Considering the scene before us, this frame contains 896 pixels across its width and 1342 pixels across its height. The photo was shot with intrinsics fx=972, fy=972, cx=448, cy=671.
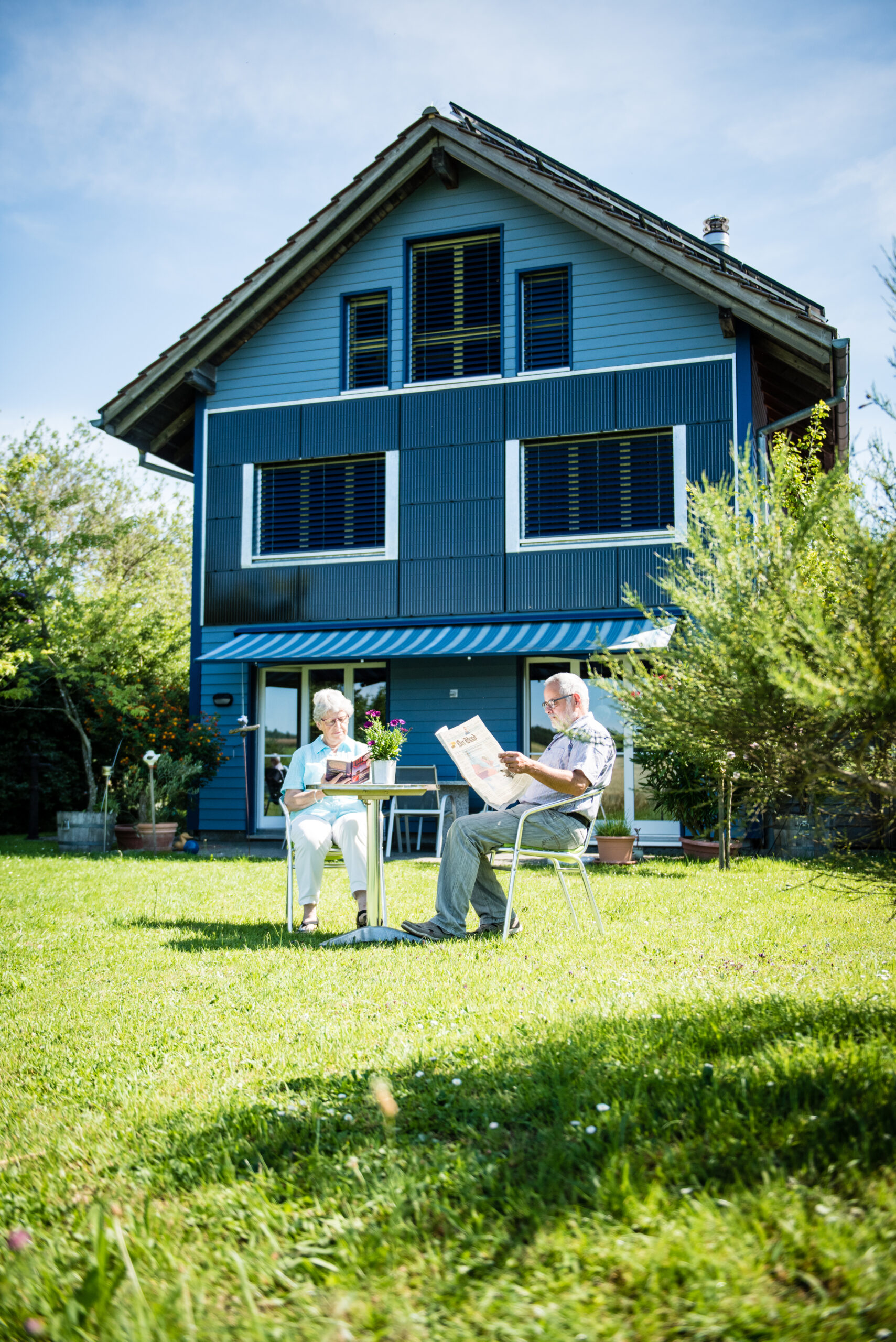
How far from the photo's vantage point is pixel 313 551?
12688mm

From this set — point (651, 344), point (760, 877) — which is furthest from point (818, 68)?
point (760, 877)

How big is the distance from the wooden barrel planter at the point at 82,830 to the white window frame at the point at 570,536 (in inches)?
227

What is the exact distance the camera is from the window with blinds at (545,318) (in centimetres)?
1206

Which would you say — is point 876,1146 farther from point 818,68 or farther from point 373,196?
point 373,196

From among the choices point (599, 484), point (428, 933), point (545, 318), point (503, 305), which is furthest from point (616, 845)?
point (503, 305)

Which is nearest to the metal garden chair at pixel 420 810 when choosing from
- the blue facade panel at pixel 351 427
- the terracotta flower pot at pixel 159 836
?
the terracotta flower pot at pixel 159 836

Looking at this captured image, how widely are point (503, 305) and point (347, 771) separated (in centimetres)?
851

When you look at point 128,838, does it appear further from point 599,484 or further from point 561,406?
point 561,406

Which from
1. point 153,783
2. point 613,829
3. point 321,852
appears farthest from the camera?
point 153,783

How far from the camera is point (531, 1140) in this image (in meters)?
2.21

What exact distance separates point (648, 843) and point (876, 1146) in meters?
9.51

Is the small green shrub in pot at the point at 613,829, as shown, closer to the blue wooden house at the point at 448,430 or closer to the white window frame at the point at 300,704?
the blue wooden house at the point at 448,430

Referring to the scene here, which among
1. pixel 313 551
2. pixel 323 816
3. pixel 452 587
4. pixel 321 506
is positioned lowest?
pixel 323 816

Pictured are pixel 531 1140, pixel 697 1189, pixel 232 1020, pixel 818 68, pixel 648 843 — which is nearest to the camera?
pixel 697 1189
